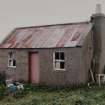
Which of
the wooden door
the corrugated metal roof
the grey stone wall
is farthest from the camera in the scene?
the wooden door

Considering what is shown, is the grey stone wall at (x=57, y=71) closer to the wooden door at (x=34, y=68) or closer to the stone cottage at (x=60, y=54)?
the stone cottage at (x=60, y=54)

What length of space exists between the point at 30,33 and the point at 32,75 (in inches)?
157

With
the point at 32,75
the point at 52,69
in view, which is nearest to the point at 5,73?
the point at 32,75

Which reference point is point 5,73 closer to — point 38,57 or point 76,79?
point 38,57

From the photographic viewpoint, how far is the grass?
13914mm

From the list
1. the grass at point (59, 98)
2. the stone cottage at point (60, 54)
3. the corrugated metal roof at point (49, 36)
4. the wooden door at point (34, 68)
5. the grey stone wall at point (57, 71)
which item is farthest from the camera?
the wooden door at point (34, 68)

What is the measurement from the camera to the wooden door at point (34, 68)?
75.0ft

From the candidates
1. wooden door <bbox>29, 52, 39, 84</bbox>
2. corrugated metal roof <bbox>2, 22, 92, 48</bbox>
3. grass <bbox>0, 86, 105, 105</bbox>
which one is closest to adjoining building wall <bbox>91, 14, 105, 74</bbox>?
corrugated metal roof <bbox>2, 22, 92, 48</bbox>

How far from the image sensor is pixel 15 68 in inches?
955

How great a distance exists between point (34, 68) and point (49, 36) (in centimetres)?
273

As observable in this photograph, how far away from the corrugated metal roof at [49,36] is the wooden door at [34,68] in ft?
2.62

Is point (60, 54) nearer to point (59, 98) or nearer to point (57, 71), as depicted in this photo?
point (57, 71)

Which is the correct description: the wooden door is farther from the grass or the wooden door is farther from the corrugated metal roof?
the grass

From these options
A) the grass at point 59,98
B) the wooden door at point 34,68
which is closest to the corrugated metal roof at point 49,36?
the wooden door at point 34,68
